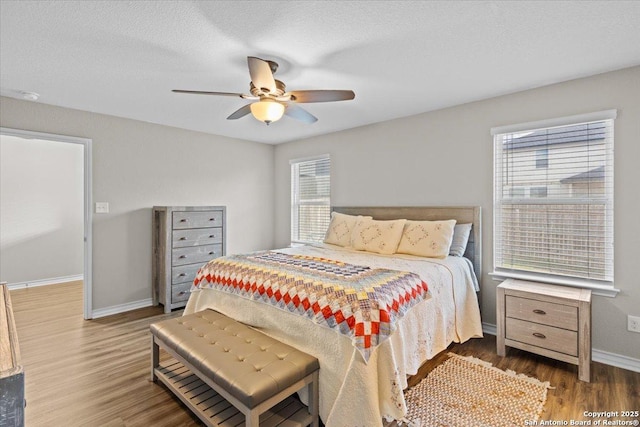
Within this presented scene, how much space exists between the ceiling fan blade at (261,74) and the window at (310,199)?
254 cm

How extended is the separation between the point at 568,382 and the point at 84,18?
391 cm

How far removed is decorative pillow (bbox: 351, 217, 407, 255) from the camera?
329cm

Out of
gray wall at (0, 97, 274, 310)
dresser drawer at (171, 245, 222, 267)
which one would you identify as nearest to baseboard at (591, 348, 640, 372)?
dresser drawer at (171, 245, 222, 267)

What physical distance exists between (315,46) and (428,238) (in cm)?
201

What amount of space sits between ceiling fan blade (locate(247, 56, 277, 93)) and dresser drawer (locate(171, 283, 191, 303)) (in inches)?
108

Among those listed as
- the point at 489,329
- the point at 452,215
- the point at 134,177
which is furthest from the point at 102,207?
the point at 489,329

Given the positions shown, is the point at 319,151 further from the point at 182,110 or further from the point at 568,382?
the point at 568,382

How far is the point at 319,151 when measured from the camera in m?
4.75

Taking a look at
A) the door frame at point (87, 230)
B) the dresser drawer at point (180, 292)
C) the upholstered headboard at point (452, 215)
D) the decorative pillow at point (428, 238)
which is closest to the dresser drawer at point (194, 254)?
the dresser drawer at point (180, 292)

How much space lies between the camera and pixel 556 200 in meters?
2.76

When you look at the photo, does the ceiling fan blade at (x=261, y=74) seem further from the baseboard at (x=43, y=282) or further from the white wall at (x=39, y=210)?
the baseboard at (x=43, y=282)

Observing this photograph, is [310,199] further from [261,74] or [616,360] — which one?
[616,360]

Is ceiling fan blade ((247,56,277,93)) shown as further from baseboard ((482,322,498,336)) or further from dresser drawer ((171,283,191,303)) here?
baseboard ((482,322,498,336))

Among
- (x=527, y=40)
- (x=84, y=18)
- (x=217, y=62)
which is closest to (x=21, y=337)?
(x=84, y=18)
